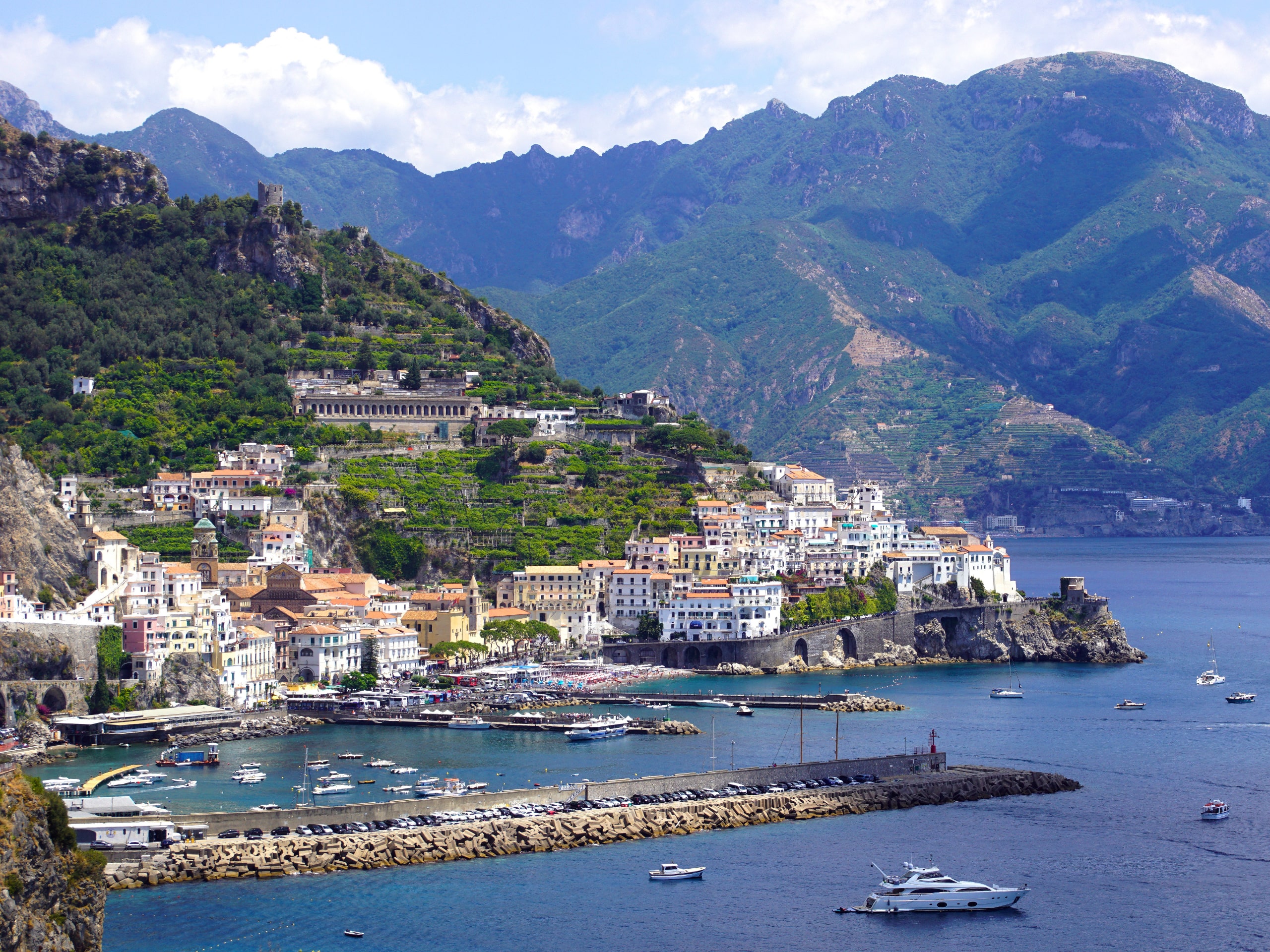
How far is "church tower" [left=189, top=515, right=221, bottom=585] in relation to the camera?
90438 millimetres

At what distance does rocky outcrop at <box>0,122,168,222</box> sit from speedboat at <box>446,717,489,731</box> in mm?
66640

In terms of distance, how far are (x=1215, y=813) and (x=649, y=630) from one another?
146ft

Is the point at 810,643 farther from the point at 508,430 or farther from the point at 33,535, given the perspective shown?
the point at 33,535

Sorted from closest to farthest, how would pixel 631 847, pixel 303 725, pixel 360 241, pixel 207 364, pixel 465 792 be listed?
pixel 631 847 → pixel 465 792 → pixel 303 725 → pixel 207 364 → pixel 360 241

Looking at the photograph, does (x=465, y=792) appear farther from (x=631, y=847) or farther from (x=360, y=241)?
(x=360, y=241)

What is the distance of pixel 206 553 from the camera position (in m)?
91.9

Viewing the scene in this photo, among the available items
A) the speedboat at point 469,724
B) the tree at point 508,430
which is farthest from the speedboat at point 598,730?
the tree at point 508,430

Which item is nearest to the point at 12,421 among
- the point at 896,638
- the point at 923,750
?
the point at 896,638

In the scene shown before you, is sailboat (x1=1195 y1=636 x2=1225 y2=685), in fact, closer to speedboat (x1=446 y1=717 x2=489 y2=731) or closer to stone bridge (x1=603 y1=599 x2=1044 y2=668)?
stone bridge (x1=603 y1=599 x2=1044 y2=668)

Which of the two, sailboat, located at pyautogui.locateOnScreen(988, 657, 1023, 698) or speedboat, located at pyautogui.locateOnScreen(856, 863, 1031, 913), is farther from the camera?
sailboat, located at pyautogui.locateOnScreen(988, 657, 1023, 698)

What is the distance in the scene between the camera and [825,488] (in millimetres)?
127625

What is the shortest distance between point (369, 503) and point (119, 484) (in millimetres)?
13766

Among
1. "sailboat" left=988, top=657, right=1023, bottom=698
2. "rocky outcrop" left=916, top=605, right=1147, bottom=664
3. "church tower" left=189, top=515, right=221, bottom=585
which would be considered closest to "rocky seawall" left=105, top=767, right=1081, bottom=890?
"sailboat" left=988, top=657, right=1023, bottom=698

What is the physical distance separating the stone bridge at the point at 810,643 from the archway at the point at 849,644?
0.03 m
